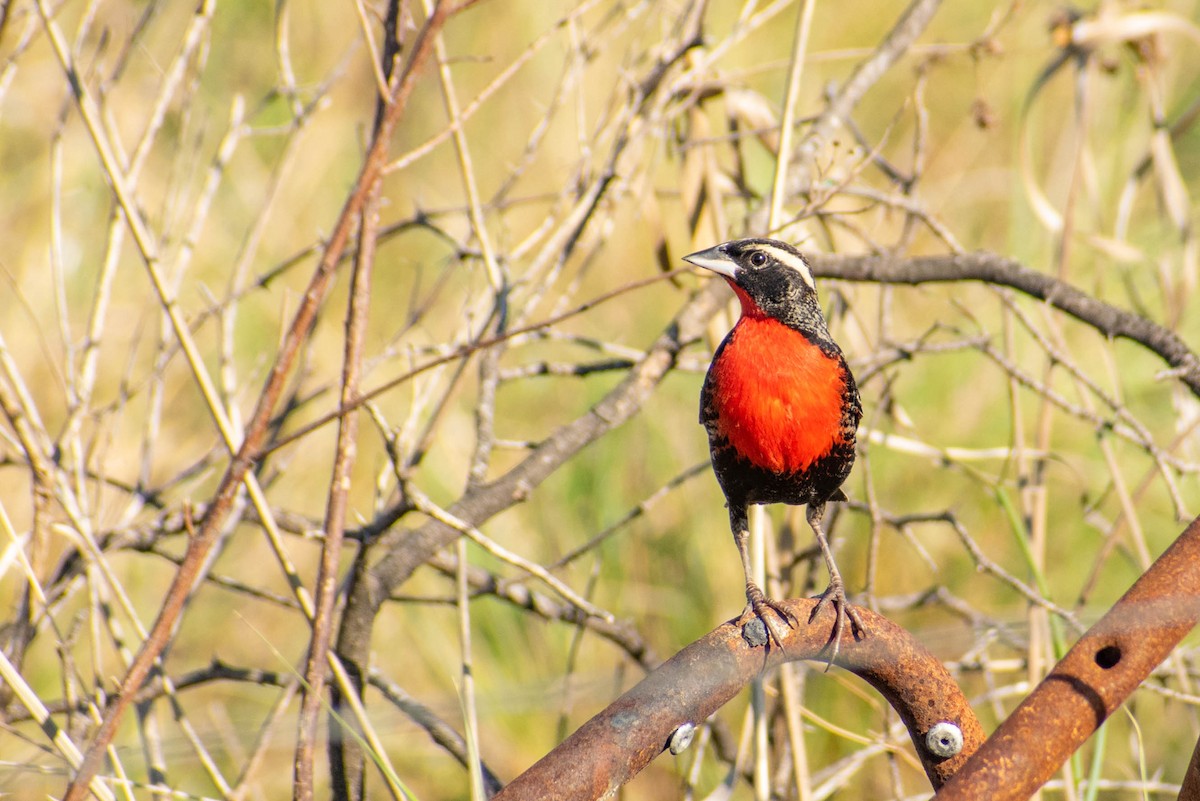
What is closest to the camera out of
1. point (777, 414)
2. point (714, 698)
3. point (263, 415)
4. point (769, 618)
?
point (714, 698)

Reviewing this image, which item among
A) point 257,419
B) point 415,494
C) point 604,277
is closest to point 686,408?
point 604,277

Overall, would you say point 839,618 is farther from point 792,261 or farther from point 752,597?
point 792,261

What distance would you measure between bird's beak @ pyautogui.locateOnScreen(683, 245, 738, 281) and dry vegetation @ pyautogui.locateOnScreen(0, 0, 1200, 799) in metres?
0.13

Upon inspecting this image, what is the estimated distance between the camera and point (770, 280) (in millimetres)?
2180

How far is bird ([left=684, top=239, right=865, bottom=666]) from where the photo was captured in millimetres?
1954

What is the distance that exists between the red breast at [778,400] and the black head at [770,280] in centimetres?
11

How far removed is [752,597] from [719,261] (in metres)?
0.59

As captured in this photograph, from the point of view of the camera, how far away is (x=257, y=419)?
72.5 inches

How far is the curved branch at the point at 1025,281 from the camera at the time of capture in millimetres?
2273

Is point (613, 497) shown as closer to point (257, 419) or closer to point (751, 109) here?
point (751, 109)

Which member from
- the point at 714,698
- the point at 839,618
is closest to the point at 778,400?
the point at 839,618

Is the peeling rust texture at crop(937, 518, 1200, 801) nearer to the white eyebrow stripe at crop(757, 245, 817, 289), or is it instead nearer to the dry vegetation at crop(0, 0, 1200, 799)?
the dry vegetation at crop(0, 0, 1200, 799)

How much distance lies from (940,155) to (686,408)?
2.50 m

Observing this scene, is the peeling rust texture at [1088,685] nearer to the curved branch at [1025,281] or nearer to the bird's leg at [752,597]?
the bird's leg at [752,597]
